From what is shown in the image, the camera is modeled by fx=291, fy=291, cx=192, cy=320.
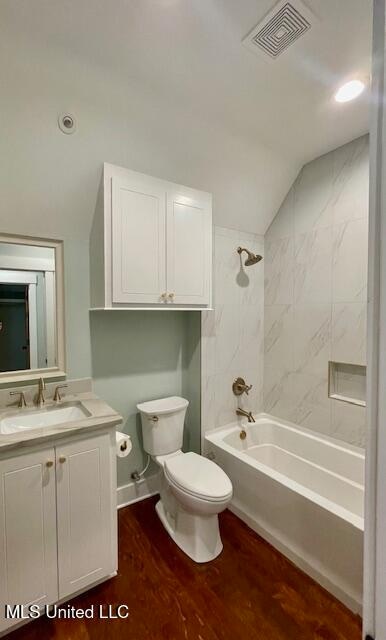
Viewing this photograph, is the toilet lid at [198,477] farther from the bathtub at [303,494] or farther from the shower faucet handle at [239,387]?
the shower faucet handle at [239,387]

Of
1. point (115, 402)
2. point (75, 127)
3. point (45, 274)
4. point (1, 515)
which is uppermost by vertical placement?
point (75, 127)

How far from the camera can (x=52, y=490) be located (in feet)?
4.49

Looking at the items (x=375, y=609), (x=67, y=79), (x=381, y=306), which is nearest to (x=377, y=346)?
(x=381, y=306)

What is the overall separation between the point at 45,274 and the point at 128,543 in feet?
5.81

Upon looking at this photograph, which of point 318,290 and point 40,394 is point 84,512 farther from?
point 318,290

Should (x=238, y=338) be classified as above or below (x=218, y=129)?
below

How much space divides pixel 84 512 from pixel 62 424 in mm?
459

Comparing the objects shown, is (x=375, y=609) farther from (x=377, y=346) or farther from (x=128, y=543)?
(x=128, y=543)

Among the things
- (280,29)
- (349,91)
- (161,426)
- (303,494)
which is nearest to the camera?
(280,29)

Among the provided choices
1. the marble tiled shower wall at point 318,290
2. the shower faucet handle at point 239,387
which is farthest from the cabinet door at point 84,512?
the marble tiled shower wall at point 318,290

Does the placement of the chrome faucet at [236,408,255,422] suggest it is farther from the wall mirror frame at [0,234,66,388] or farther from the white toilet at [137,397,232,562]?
the wall mirror frame at [0,234,66,388]

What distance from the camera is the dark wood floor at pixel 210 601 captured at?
4.36ft

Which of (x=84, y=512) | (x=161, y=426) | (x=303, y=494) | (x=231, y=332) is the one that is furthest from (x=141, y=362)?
(x=303, y=494)

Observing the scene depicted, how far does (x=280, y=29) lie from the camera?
1201mm
